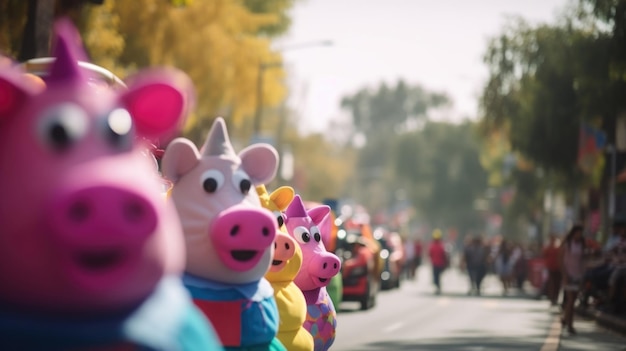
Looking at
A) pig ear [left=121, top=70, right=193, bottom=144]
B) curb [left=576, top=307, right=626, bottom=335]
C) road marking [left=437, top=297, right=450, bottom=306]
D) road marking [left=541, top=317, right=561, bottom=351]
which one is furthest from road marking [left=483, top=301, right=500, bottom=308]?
pig ear [left=121, top=70, right=193, bottom=144]

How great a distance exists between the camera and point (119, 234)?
4.65 metres

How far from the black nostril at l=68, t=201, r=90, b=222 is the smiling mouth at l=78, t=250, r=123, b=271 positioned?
14 centimetres

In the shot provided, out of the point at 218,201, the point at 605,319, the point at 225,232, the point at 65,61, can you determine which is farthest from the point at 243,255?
the point at 605,319

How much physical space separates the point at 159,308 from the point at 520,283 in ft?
143

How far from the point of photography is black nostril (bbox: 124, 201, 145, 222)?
4660 mm

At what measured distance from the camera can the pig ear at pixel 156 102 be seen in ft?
16.9

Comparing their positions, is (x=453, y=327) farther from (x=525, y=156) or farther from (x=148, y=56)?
(x=525, y=156)

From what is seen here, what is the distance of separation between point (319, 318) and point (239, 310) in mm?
3669

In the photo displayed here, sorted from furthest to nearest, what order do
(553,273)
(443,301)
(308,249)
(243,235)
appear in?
(443,301) → (553,273) → (308,249) → (243,235)

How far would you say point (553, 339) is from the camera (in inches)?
817

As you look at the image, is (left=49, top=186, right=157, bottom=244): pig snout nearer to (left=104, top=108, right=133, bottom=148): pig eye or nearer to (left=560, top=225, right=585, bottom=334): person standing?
(left=104, top=108, right=133, bottom=148): pig eye

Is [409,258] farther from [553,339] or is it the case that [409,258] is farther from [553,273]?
[553,339]

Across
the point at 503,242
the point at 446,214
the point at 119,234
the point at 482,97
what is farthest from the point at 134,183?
the point at 446,214

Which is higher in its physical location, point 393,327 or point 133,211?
point 133,211
